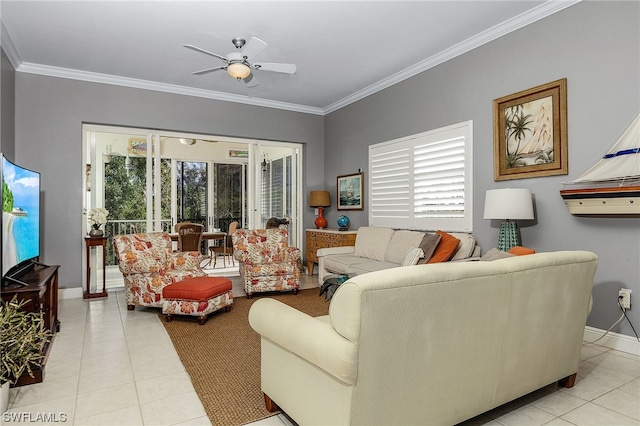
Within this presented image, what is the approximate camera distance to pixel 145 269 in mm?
4219

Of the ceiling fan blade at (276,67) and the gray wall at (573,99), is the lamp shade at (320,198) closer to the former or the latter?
the gray wall at (573,99)

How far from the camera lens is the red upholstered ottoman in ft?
12.5

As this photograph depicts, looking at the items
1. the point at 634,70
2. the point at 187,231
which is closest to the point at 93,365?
the point at 187,231

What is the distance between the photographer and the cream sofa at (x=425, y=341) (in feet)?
4.89

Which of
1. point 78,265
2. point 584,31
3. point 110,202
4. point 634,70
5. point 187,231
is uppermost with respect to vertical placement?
point 584,31

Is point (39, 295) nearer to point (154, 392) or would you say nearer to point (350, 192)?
point (154, 392)

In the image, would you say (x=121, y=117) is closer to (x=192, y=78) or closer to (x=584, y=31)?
(x=192, y=78)

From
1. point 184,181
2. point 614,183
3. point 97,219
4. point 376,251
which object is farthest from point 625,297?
point 184,181

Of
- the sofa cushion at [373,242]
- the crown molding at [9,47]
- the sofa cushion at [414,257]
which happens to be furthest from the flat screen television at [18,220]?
the sofa cushion at [373,242]

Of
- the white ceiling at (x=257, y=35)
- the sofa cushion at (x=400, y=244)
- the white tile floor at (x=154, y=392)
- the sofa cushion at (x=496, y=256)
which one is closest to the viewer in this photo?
the white tile floor at (x=154, y=392)

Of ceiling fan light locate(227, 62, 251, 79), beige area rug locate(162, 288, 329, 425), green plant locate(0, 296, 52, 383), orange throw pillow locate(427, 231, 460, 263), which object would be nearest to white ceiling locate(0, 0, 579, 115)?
ceiling fan light locate(227, 62, 251, 79)

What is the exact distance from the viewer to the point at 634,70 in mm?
2949

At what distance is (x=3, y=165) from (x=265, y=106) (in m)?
4.16

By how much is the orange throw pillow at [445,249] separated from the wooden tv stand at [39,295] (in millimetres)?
3359
